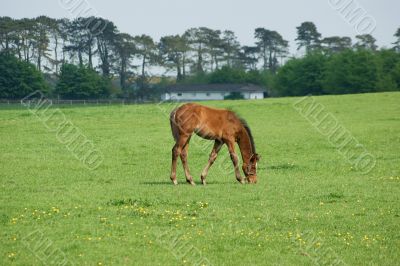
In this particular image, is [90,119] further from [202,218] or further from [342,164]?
[202,218]

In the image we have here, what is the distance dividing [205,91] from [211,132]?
9725 centimetres

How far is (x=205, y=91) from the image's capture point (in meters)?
114

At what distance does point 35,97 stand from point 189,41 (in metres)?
50.1

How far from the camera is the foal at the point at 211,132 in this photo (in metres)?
17.3

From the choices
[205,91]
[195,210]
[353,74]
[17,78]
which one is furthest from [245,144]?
[205,91]

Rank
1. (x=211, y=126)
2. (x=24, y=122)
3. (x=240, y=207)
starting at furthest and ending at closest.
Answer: (x=24, y=122)
(x=211, y=126)
(x=240, y=207)

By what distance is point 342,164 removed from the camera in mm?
22547

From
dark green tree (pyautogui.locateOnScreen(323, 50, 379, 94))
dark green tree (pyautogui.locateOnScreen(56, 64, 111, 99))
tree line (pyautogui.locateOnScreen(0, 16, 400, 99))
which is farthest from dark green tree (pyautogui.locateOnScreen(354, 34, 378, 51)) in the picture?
dark green tree (pyautogui.locateOnScreen(56, 64, 111, 99))

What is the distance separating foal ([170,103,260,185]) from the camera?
1731cm

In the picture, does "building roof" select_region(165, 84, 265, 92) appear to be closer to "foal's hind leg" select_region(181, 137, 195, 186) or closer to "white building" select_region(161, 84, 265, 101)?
Answer: "white building" select_region(161, 84, 265, 101)

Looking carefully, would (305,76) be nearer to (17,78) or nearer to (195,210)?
(17,78)

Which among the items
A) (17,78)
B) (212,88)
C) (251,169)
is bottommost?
(251,169)

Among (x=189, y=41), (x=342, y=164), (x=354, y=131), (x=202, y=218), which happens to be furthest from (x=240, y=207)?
(x=189, y=41)

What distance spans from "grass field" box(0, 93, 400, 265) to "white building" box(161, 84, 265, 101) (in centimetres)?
8354
